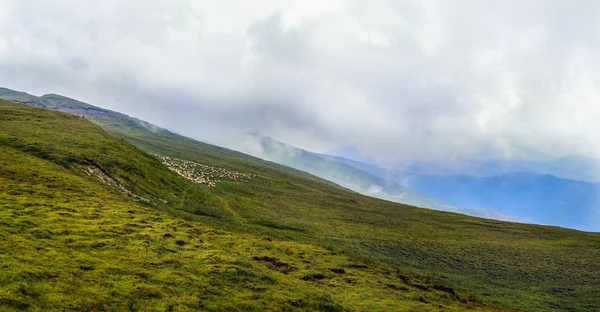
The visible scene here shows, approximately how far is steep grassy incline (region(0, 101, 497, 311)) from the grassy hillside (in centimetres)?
1328

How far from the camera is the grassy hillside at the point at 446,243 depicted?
6800 centimetres

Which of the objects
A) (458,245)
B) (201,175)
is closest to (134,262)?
(458,245)

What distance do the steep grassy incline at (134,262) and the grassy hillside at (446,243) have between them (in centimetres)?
1328

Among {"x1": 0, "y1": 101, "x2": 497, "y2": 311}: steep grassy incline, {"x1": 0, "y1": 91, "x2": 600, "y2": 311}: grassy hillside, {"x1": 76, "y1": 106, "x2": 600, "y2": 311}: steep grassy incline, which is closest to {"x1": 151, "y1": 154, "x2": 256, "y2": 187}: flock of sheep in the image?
{"x1": 0, "y1": 91, "x2": 600, "y2": 311}: grassy hillside

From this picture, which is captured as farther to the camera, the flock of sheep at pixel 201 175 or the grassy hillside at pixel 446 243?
the flock of sheep at pixel 201 175

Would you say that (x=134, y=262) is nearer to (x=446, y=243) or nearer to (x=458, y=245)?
(x=446, y=243)

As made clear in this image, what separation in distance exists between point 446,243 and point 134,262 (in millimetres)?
94913

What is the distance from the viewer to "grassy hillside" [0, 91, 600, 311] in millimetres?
68000

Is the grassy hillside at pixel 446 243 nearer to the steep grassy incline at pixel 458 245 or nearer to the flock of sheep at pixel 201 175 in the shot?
the steep grassy incline at pixel 458 245

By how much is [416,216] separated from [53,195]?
14187 centimetres

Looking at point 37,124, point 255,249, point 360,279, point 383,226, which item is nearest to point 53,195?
point 255,249

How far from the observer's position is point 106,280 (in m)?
27.6

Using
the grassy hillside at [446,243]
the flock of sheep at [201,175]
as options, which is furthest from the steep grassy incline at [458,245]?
the flock of sheep at [201,175]

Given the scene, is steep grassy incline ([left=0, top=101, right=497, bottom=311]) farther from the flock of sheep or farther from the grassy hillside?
the flock of sheep
